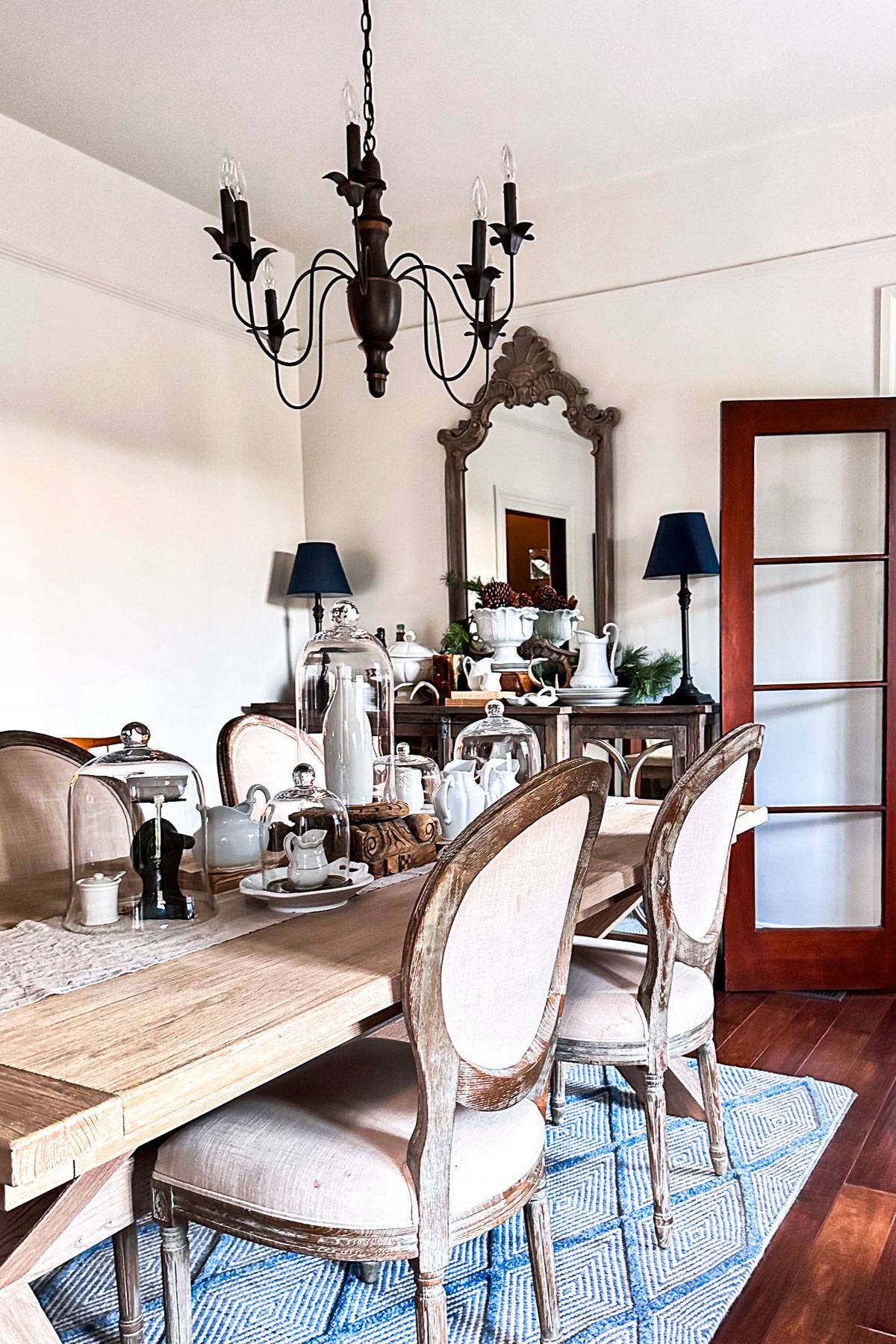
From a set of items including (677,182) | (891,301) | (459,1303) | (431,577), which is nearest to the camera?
(459,1303)

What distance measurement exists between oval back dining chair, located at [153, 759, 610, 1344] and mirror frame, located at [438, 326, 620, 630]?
8.88 ft

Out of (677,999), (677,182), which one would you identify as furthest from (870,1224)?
(677,182)

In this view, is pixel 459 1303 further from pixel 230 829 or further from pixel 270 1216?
pixel 230 829

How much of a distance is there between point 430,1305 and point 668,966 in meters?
0.80

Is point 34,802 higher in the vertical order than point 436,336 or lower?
lower

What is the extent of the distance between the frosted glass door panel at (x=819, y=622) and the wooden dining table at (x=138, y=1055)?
2.46 meters

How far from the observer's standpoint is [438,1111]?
133 cm

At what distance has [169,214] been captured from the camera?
4109mm

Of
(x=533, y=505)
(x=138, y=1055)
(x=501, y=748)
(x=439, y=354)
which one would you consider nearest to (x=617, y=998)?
(x=501, y=748)

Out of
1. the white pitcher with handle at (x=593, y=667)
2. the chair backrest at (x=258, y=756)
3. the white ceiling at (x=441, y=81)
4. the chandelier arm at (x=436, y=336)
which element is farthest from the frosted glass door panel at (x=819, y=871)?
the white ceiling at (x=441, y=81)

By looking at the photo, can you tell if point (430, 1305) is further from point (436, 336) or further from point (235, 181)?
point (436, 336)

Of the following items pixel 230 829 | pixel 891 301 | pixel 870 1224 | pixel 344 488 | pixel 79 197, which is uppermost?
pixel 79 197

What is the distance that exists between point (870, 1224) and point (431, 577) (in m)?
3.00

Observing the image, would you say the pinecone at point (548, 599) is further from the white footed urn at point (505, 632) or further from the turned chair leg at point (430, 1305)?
the turned chair leg at point (430, 1305)
